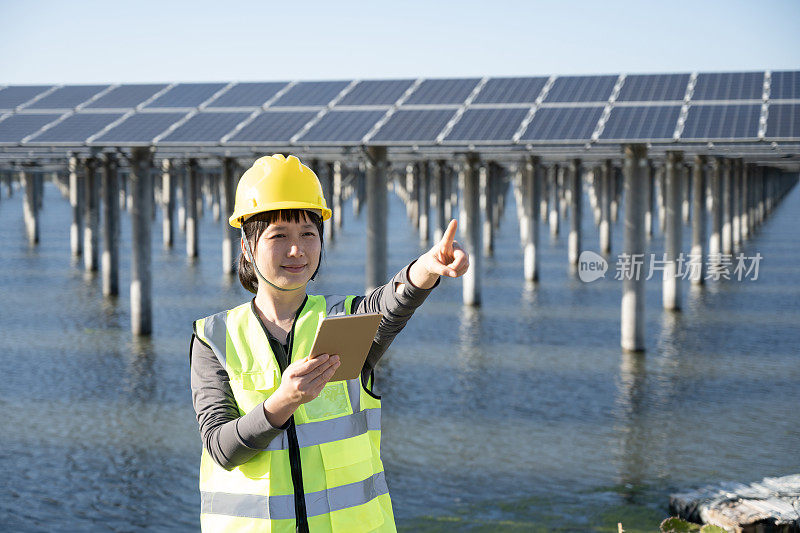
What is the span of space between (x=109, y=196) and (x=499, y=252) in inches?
782

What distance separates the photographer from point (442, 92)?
1962 cm

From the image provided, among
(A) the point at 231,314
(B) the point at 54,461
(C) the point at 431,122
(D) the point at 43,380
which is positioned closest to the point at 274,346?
(A) the point at 231,314

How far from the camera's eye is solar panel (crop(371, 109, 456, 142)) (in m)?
16.8

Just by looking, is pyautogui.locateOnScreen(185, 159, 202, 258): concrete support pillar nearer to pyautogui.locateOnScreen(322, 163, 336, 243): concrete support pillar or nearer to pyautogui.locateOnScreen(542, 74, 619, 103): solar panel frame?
pyautogui.locateOnScreen(322, 163, 336, 243): concrete support pillar

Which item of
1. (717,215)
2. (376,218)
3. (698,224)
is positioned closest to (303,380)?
(376,218)

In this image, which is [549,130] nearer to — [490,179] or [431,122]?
[431,122]

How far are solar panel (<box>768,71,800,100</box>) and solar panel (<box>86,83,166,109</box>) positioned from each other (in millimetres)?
13629

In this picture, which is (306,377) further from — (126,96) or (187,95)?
(126,96)

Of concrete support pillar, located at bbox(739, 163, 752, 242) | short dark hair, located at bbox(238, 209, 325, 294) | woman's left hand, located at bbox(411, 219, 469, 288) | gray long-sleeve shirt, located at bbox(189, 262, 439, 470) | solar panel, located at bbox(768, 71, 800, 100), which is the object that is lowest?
concrete support pillar, located at bbox(739, 163, 752, 242)

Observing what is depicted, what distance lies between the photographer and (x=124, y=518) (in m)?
8.53

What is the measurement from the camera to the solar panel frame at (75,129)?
17.7m

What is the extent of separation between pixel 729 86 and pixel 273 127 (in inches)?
355

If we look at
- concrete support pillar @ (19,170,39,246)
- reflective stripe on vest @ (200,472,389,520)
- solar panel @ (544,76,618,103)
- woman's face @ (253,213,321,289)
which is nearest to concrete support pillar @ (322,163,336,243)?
concrete support pillar @ (19,170,39,246)

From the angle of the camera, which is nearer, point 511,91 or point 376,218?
point 376,218
